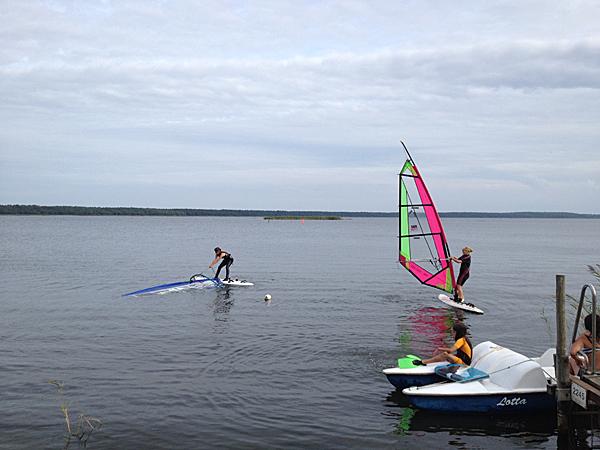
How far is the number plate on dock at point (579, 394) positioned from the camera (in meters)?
6.98

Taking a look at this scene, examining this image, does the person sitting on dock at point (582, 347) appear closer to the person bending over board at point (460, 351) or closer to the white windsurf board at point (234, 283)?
the person bending over board at point (460, 351)

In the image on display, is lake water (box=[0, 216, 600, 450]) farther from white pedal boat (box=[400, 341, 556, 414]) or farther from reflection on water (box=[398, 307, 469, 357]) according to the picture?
white pedal boat (box=[400, 341, 556, 414])

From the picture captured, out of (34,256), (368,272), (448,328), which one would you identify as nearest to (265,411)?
(448,328)

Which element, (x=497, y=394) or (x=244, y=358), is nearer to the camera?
(x=497, y=394)

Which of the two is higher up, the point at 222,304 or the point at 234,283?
the point at 234,283

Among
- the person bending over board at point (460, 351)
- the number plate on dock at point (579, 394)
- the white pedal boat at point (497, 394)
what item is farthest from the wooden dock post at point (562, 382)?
the person bending over board at point (460, 351)

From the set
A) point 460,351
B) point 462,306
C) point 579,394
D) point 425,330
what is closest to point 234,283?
point 462,306

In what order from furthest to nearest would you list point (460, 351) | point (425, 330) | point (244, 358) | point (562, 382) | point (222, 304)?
point (222, 304) → point (425, 330) → point (244, 358) → point (460, 351) → point (562, 382)

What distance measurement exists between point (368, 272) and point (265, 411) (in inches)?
769

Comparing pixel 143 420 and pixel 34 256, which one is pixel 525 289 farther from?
pixel 34 256

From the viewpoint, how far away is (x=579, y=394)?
23.4 ft

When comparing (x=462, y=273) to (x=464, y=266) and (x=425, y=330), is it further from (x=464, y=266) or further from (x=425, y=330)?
(x=425, y=330)

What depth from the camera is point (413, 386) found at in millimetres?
8477

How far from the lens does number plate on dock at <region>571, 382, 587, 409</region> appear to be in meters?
6.98
